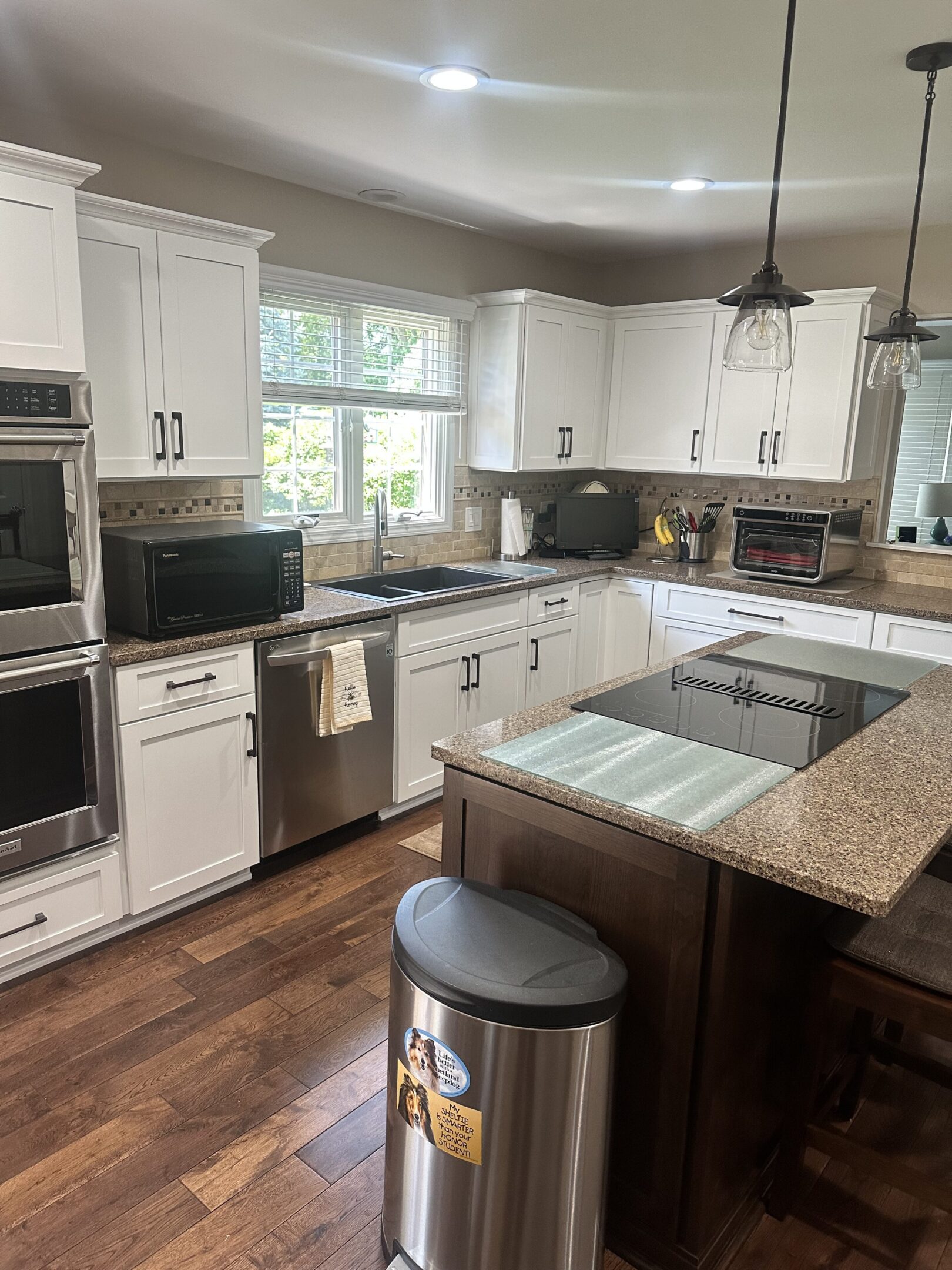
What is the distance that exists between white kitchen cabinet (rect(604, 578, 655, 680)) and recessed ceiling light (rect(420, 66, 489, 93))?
2.54 meters

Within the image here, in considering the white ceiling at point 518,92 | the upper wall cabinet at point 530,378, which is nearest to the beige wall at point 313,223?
the white ceiling at point 518,92

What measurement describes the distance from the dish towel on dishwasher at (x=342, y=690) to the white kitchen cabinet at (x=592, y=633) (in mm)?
1556

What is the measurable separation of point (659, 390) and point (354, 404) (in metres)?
1.66

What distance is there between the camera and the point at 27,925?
2.42 metres

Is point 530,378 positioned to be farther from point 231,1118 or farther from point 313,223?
point 231,1118

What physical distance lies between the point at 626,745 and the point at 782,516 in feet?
8.41

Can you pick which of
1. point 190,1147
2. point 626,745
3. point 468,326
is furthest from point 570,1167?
point 468,326

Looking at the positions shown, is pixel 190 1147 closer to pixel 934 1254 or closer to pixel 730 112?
pixel 934 1254

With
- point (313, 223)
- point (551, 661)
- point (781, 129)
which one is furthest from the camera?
point (551, 661)

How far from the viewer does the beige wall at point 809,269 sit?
3.92 metres

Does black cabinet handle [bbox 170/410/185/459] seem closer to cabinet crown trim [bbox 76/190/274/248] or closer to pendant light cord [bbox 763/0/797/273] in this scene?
cabinet crown trim [bbox 76/190/274/248]

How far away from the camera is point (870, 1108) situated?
6.91ft

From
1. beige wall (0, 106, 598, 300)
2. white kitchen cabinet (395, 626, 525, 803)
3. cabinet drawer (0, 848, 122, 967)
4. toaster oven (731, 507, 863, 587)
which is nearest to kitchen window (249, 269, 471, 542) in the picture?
beige wall (0, 106, 598, 300)

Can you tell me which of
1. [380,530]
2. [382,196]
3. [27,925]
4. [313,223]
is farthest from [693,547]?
[27,925]
